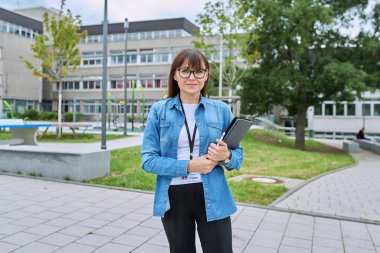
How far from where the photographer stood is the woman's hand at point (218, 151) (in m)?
2.06

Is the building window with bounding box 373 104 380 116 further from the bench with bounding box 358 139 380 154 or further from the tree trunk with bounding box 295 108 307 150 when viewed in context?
the tree trunk with bounding box 295 108 307 150

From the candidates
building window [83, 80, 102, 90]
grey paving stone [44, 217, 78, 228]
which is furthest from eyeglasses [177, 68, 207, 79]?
building window [83, 80, 102, 90]

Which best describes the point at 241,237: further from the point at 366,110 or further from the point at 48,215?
the point at 366,110

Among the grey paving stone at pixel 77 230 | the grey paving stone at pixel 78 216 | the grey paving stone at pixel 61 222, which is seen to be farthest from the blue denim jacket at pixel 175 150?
the grey paving stone at pixel 78 216

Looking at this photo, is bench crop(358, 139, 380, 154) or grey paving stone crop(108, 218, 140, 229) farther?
bench crop(358, 139, 380, 154)

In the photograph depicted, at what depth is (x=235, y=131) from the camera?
2.12 metres

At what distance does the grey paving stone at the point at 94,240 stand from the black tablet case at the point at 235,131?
2.72 metres

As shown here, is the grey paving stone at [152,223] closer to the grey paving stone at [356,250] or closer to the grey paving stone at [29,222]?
the grey paving stone at [29,222]

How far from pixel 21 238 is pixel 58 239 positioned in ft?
1.46

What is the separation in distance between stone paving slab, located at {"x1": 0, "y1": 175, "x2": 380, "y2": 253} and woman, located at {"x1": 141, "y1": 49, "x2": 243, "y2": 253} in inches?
76.5

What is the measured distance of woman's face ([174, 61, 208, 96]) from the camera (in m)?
2.25

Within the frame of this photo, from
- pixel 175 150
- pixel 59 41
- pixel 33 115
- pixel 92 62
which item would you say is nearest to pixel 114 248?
pixel 175 150

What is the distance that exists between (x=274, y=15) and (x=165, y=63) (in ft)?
104

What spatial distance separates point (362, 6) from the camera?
20172mm
